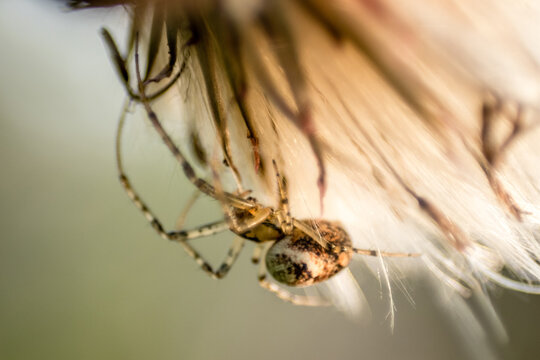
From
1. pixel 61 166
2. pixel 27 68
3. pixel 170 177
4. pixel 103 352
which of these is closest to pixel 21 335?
pixel 103 352

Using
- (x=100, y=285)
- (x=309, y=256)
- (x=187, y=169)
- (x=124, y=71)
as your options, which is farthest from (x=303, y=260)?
(x=100, y=285)

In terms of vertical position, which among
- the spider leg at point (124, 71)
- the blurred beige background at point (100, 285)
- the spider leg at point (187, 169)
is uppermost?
the spider leg at point (124, 71)

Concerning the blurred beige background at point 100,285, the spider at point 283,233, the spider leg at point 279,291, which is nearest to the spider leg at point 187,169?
the spider at point 283,233

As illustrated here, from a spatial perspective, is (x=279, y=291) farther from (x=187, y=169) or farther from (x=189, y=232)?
(x=187, y=169)

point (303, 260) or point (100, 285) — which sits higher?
point (303, 260)

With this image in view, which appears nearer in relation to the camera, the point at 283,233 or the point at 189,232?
the point at 283,233

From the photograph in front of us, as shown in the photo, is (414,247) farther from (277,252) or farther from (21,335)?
(21,335)

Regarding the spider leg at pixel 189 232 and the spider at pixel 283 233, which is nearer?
the spider at pixel 283 233

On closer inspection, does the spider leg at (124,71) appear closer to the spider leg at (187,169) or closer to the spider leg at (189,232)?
the spider leg at (187,169)

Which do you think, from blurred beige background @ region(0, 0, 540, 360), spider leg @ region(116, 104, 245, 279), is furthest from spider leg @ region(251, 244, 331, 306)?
blurred beige background @ region(0, 0, 540, 360)

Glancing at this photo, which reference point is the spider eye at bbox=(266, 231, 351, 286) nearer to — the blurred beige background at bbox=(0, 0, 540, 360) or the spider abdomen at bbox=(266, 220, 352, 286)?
the spider abdomen at bbox=(266, 220, 352, 286)
